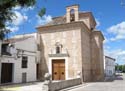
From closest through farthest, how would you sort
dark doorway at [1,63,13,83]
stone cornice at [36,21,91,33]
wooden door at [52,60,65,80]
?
dark doorway at [1,63,13,83], stone cornice at [36,21,91,33], wooden door at [52,60,65,80]

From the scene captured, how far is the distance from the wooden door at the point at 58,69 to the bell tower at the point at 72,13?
561 centimetres

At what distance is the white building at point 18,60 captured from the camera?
19.3 meters

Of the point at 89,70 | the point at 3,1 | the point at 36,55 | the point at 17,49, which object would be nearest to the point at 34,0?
the point at 3,1

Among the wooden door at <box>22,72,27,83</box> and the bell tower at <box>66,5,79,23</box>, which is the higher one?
the bell tower at <box>66,5,79,23</box>

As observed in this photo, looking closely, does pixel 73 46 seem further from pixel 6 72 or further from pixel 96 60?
pixel 6 72

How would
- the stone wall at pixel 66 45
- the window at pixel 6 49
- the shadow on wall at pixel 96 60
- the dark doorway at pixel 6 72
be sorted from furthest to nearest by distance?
the shadow on wall at pixel 96 60
the stone wall at pixel 66 45
the window at pixel 6 49
the dark doorway at pixel 6 72

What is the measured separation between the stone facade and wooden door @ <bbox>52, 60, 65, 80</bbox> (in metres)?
0.48

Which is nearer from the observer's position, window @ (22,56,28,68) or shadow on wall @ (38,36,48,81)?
window @ (22,56,28,68)

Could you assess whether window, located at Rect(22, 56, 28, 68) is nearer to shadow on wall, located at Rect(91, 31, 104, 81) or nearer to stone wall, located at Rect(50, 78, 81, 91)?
stone wall, located at Rect(50, 78, 81, 91)

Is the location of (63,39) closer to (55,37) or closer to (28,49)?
(55,37)

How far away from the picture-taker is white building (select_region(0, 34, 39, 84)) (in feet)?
63.2

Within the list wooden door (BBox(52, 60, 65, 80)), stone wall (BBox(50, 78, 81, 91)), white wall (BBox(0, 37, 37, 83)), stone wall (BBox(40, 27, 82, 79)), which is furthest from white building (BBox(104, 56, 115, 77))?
stone wall (BBox(50, 78, 81, 91))

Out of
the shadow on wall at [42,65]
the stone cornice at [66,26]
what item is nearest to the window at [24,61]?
the shadow on wall at [42,65]

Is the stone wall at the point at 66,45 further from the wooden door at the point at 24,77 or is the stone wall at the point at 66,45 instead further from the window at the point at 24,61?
the wooden door at the point at 24,77
